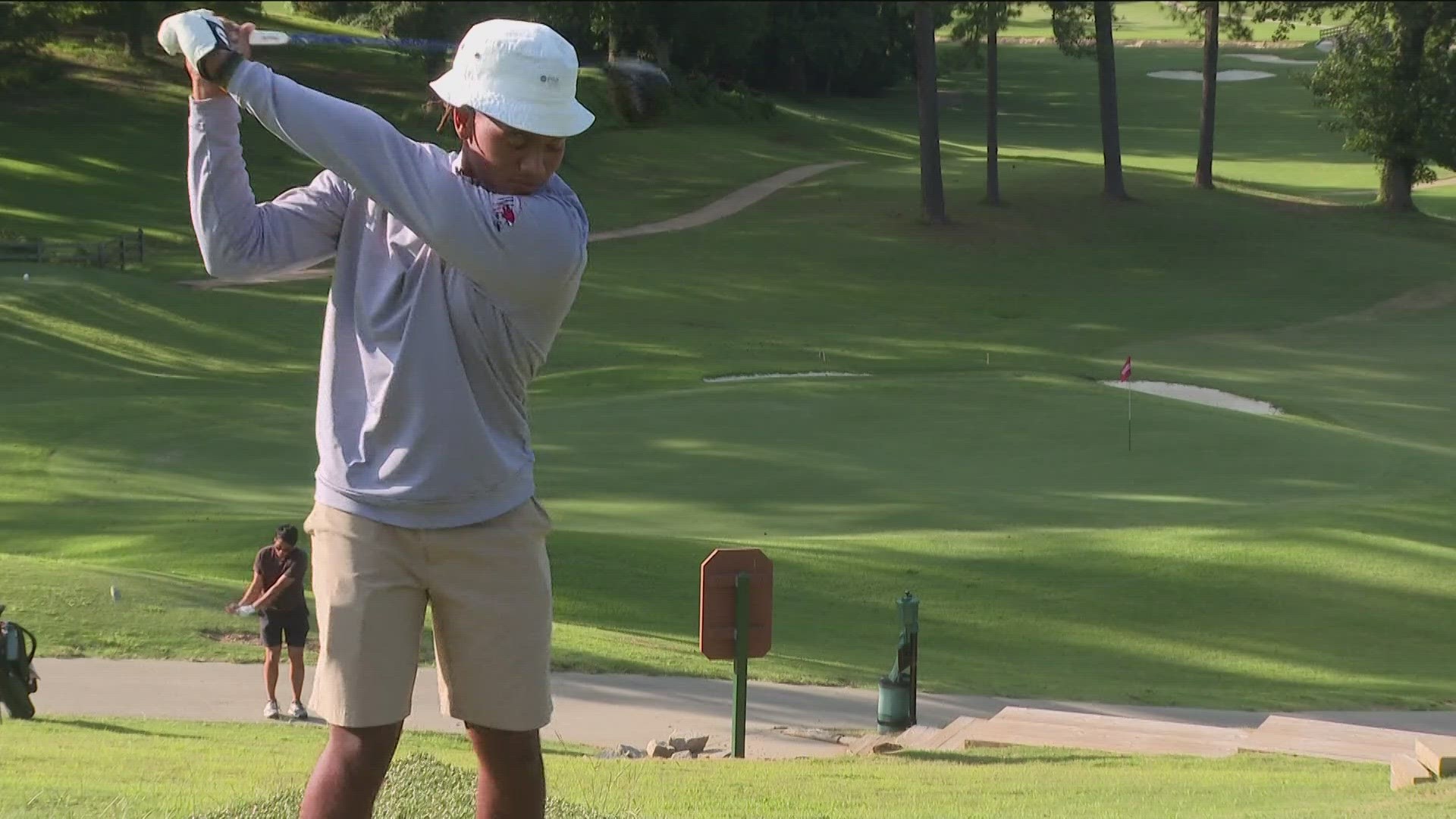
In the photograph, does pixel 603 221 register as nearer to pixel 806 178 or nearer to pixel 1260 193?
pixel 806 178

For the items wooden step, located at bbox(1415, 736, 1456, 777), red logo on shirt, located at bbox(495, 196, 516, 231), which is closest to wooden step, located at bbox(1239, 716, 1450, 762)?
wooden step, located at bbox(1415, 736, 1456, 777)

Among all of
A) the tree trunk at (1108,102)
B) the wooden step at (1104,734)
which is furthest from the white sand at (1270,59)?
the wooden step at (1104,734)

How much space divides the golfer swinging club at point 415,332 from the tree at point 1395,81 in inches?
1813

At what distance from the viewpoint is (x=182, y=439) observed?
814 inches

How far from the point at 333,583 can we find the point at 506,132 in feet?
3.24

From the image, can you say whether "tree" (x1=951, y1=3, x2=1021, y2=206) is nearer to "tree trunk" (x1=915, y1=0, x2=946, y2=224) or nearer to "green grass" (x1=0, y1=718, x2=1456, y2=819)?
"tree trunk" (x1=915, y1=0, x2=946, y2=224)

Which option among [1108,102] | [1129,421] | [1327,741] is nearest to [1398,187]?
[1108,102]

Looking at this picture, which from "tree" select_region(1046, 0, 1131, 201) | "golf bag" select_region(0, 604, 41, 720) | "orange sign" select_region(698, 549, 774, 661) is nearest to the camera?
"golf bag" select_region(0, 604, 41, 720)

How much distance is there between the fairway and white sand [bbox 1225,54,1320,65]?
50185 millimetres

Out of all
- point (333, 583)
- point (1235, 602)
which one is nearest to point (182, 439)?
point (1235, 602)

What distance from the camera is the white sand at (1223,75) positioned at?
90.4 m

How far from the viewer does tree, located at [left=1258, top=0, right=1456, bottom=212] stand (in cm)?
4684

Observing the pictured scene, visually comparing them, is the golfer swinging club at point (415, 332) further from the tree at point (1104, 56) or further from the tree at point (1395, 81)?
the tree at point (1395, 81)

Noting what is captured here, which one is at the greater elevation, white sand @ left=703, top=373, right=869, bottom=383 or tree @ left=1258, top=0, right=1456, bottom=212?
tree @ left=1258, top=0, right=1456, bottom=212
